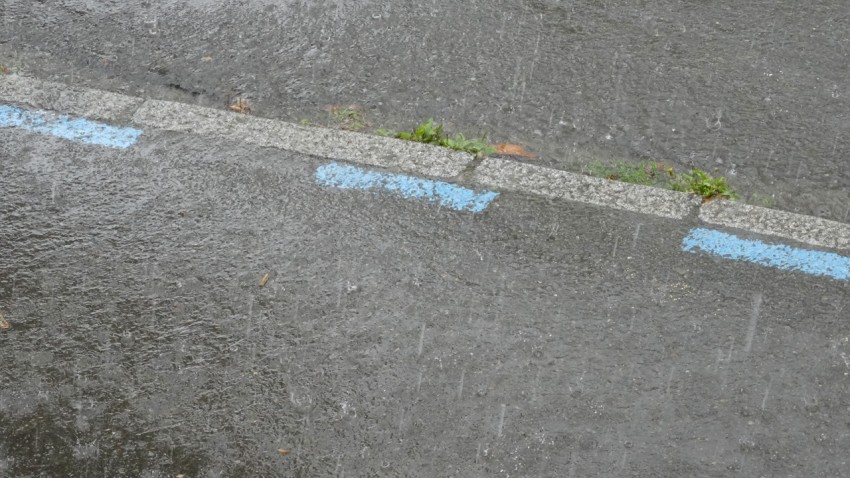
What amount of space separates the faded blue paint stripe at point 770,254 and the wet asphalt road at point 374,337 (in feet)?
0.21

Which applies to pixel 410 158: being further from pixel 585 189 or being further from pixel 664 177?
pixel 664 177

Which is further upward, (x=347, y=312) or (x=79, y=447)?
(x=347, y=312)

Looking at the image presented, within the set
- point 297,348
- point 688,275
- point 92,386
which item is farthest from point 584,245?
point 92,386

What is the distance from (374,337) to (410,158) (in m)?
1.10

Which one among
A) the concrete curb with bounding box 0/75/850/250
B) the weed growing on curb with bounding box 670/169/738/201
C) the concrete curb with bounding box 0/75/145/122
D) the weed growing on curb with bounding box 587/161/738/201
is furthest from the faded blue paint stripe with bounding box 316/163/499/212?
the concrete curb with bounding box 0/75/145/122

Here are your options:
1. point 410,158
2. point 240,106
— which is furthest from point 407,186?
point 240,106

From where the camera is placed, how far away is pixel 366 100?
4.48m

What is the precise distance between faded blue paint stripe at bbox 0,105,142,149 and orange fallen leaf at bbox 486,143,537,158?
166 cm

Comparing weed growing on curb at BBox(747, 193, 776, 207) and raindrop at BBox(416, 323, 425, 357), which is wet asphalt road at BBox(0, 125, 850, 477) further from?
weed growing on curb at BBox(747, 193, 776, 207)

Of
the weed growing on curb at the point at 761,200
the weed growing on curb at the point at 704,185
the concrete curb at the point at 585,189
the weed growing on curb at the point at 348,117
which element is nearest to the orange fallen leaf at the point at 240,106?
the weed growing on curb at the point at 348,117

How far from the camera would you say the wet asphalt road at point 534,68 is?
4.25m

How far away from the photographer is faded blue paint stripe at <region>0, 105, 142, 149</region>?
13.6 ft

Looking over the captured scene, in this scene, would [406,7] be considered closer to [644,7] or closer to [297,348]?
[644,7]

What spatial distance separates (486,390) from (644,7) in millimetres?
2952
